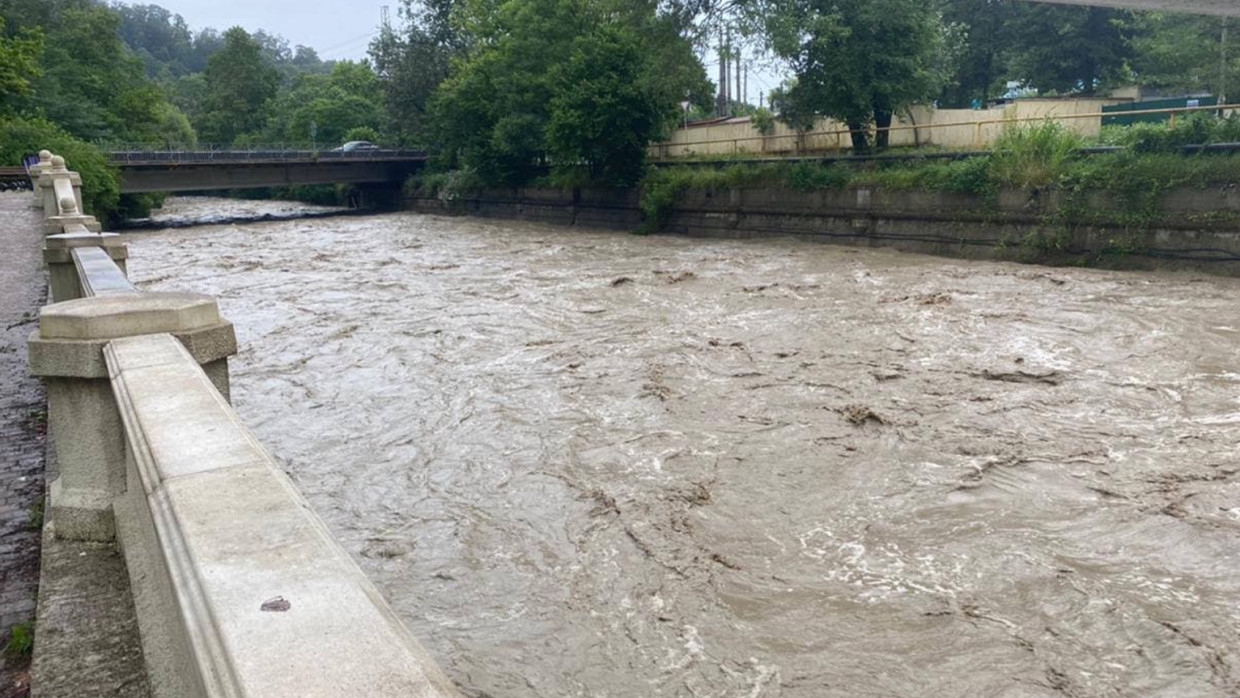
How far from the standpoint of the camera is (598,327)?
16.6 metres

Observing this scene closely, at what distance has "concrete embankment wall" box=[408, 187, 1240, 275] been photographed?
795 inches

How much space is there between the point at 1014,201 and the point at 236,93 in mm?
89741

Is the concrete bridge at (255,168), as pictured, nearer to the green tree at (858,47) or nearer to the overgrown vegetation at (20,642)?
the green tree at (858,47)

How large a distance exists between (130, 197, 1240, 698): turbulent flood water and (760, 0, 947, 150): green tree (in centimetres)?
1192

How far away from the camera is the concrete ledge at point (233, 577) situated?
1804 mm

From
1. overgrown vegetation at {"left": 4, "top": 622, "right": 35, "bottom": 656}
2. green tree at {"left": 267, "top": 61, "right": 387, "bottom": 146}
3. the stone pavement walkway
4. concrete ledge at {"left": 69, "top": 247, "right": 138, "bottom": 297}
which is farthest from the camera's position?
green tree at {"left": 267, "top": 61, "right": 387, "bottom": 146}

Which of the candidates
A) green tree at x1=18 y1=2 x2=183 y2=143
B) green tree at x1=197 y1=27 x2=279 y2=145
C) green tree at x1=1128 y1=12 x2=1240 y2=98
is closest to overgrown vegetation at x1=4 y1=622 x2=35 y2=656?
green tree at x1=1128 y1=12 x2=1240 y2=98

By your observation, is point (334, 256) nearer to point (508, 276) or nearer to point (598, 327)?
point (508, 276)

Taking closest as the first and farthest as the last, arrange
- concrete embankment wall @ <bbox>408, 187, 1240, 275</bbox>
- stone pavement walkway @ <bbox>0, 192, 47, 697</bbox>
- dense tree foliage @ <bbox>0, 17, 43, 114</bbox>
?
stone pavement walkway @ <bbox>0, 192, 47, 697</bbox>, concrete embankment wall @ <bbox>408, 187, 1240, 275</bbox>, dense tree foliage @ <bbox>0, 17, 43, 114</bbox>

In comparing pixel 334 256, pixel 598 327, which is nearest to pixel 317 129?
pixel 334 256

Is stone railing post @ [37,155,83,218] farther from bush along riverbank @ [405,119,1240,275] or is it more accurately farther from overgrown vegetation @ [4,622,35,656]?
bush along riverbank @ [405,119,1240,275]

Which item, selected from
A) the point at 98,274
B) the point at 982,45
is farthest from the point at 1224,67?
the point at 98,274

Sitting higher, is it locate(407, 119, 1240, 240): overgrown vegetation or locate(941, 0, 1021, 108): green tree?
locate(941, 0, 1021, 108): green tree

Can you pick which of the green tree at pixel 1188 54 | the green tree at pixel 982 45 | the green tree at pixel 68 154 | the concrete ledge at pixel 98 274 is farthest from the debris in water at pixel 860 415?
the green tree at pixel 982 45
